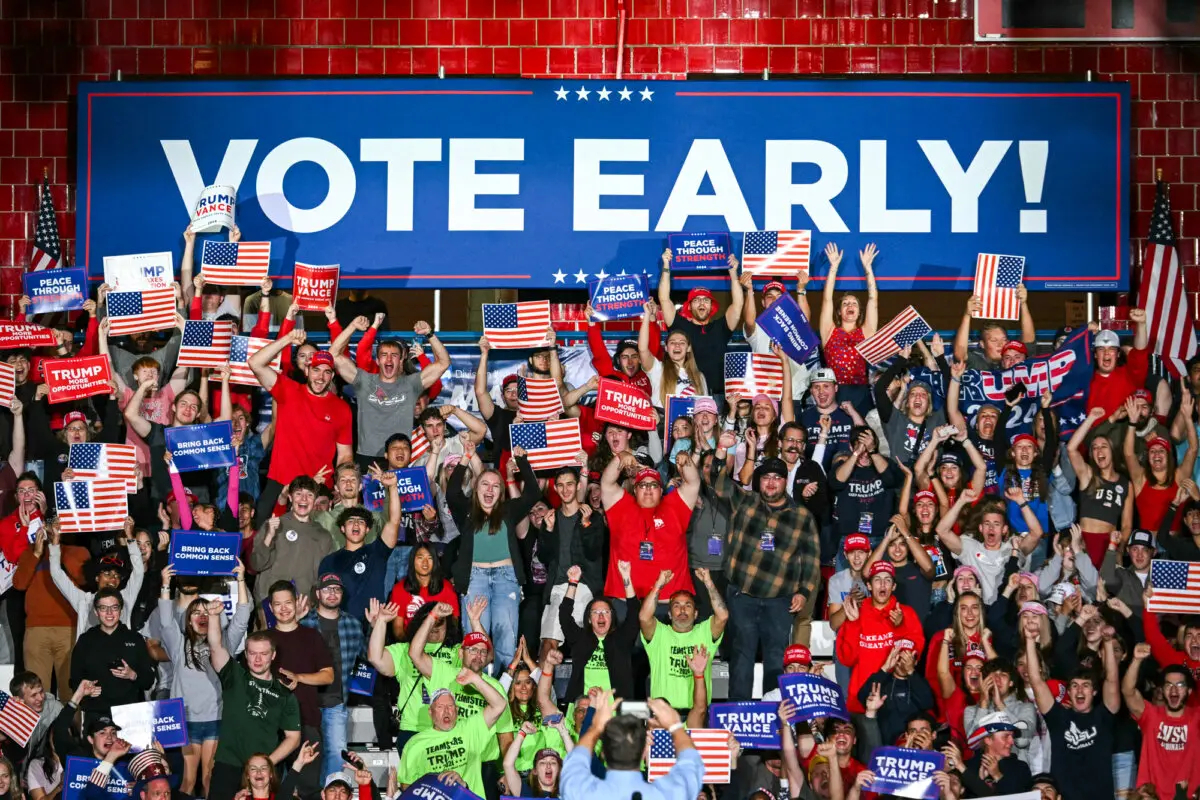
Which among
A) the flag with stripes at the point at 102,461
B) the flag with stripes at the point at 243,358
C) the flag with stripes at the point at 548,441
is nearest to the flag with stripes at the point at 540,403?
the flag with stripes at the point at 548,441

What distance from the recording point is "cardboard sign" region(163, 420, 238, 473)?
13.2m

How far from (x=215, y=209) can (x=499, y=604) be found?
16.2 feet

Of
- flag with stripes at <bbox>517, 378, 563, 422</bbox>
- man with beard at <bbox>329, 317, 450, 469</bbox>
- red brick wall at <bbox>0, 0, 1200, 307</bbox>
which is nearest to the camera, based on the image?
flag with stripes at <bbox>517, 378, 563, 422</bbox>

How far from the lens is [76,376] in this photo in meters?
13.8

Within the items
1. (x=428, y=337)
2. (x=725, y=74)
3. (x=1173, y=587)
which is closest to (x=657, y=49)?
(x=725, y=74)

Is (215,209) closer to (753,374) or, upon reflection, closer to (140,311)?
(140,311)

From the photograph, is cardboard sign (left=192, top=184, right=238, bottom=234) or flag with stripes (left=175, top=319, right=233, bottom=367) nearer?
flag with stripes (left=175, top=319, right=233, bottom=367)

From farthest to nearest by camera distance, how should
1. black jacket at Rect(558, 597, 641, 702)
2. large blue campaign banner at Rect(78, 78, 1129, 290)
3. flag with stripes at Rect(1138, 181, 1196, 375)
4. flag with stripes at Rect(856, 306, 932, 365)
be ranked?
large blue campaign banner at Rect(78, 78, 1129, 290) → flag with stripes at Rect(1138, 181, 1196, 375) → flag with stripes at Rect(856, 306, 932, 365) → black jacket at Rect(558, 597, 641, 702)

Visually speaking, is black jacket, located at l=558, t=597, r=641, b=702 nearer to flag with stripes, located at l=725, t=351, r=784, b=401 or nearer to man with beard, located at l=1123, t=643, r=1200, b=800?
flag with stripes, located at l=725, t=351, r=784, b=401

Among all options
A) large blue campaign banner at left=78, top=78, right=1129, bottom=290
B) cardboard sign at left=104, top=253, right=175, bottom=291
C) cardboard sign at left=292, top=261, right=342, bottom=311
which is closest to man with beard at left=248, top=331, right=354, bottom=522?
cardboard sign at left=292, top=261, right=342, bottom=311

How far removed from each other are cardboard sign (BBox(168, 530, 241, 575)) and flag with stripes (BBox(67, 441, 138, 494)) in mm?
1031

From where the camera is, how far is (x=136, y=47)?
655 inches

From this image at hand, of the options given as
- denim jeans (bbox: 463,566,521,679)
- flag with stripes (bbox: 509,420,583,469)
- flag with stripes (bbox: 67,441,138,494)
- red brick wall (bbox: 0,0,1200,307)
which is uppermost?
red brick wall (bbox: 0,0,1200,307)

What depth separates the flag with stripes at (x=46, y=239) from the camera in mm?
16344
